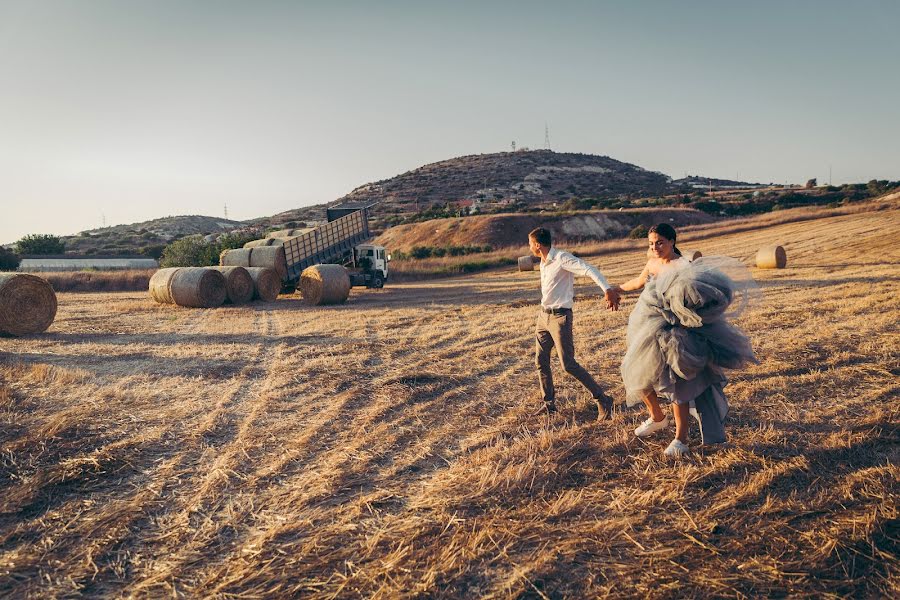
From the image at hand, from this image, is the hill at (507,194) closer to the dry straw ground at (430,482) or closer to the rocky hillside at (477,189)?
the rocky hillside at (477,189)

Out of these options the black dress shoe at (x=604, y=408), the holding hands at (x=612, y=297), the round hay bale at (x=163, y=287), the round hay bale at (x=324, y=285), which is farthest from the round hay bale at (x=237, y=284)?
the holding hands at (x=612, y=297)

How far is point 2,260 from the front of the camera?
38.5 meters

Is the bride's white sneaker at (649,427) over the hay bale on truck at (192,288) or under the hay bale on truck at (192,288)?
under

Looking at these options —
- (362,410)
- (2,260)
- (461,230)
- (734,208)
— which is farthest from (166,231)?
(362,410)

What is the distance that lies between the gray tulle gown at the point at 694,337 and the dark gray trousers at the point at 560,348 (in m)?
0.93

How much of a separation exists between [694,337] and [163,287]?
18146mm

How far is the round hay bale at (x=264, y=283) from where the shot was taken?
1969cm

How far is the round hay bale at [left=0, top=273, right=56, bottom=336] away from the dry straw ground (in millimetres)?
4299

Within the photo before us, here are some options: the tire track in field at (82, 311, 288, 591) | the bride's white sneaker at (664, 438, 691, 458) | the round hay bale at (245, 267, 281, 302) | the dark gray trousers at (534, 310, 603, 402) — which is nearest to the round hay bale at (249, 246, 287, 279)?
the round hay bale at (245, 267, 281, 302)

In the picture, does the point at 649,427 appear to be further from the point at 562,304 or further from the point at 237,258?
the point at 237,258

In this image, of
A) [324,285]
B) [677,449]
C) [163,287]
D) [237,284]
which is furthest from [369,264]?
[677,449]

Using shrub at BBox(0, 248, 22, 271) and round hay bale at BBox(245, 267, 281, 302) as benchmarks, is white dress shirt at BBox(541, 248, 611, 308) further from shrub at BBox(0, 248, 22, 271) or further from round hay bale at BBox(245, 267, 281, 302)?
shrub at BBox(0, 248, 22, 271)

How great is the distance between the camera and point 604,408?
5.73 meters

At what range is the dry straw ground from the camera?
318 centimetres
